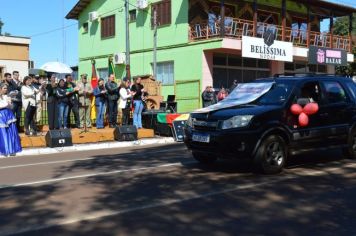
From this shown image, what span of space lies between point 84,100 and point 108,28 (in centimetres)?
1875

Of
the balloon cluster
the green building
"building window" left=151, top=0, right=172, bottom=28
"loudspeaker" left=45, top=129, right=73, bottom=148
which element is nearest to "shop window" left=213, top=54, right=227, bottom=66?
the green building

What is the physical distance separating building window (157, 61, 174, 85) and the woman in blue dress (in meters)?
17.0

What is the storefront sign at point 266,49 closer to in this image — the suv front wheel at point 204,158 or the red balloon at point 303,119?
the suv front wheel at point 204,158

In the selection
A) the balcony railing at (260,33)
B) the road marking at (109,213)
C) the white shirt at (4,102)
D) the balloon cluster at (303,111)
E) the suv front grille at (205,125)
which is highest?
the balcony railing at (260,33)

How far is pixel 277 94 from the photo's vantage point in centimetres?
953

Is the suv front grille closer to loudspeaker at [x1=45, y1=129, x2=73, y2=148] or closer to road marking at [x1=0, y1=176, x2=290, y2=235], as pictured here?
road marking at [x1=0, y1=176, x2=290, y2=235]

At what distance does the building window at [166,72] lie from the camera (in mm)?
30125

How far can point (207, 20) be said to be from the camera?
28.9 m

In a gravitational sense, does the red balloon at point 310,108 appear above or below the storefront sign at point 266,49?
below

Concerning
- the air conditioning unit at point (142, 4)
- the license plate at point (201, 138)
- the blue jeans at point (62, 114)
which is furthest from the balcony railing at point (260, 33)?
the license plate at point (201, 138)

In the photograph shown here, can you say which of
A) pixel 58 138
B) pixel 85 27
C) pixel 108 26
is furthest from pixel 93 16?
pixel 58 138

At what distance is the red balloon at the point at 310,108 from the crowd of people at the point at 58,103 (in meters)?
7.84

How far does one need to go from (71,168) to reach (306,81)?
16.5 feet

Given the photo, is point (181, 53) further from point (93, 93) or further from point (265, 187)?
point (265, 187)
